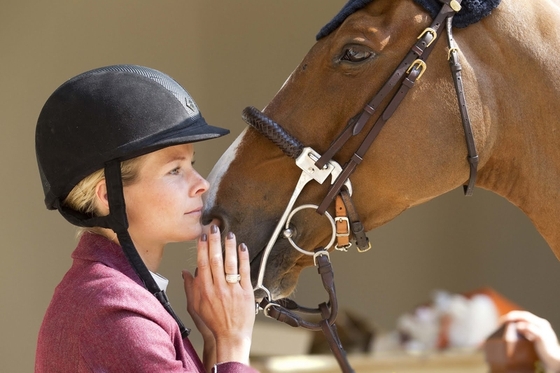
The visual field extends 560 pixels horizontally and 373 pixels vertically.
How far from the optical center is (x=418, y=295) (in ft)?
15.8

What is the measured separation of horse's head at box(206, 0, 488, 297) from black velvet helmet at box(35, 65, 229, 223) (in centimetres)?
25

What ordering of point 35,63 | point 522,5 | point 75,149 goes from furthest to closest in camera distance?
point 35,63 < point 522,5 < point 75,149

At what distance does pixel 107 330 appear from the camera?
136 centimetres

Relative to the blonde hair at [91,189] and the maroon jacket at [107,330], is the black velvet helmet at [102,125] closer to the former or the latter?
the blonde hair at [91,189]

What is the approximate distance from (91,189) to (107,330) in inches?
13.6

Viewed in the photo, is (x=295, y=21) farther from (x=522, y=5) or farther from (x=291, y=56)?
(x=522, y=5)

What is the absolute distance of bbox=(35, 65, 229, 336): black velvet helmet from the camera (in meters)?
1.53

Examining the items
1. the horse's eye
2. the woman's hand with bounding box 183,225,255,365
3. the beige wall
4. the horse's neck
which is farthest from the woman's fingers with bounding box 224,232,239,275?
the beige wall

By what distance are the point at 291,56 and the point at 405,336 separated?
5.72 feet

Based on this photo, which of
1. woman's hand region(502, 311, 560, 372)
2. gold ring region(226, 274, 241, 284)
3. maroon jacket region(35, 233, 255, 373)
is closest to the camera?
maroon jacket region(35, 233, 255, 373)

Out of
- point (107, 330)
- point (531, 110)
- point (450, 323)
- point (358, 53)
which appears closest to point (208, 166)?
point (450, 323)

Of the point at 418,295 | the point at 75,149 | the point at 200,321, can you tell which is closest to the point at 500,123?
the point at 200,321

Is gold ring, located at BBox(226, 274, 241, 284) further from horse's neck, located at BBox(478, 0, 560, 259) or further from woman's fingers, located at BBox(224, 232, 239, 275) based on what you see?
horse's neck, located at BBox(478, 0, 560, 259)

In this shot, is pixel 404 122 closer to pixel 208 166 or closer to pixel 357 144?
pixel 357 144
